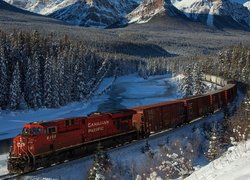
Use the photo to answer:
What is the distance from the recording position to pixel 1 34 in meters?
84.8

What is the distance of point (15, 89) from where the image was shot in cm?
7762

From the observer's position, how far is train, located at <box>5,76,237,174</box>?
106 feet

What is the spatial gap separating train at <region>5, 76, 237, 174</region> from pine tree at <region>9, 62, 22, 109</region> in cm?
3684

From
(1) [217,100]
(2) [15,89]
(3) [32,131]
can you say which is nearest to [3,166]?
(3) [32,131]

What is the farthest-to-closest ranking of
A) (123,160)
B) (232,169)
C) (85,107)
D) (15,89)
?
(85,107) → (15,89) → (123,160) → (232,169)

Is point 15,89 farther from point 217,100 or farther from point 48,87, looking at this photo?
point 217,100

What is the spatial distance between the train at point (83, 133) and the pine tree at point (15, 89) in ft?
121

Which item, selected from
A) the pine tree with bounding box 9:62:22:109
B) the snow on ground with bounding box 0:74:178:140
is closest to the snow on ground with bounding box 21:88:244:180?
Answer: the snow on ground with bounding box 0:74:178:140

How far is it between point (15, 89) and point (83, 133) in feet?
146

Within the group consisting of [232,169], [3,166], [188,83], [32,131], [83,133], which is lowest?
[188,83]

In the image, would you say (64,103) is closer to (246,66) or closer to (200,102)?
(200,102)

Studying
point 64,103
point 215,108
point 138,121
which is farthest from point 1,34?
point 138,121

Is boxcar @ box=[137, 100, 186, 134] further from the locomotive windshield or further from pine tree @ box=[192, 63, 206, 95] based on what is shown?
pine tree @ box=[192, 63, 206, 95]

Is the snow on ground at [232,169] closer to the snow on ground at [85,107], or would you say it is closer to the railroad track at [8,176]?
the railroad track at [8,176]
